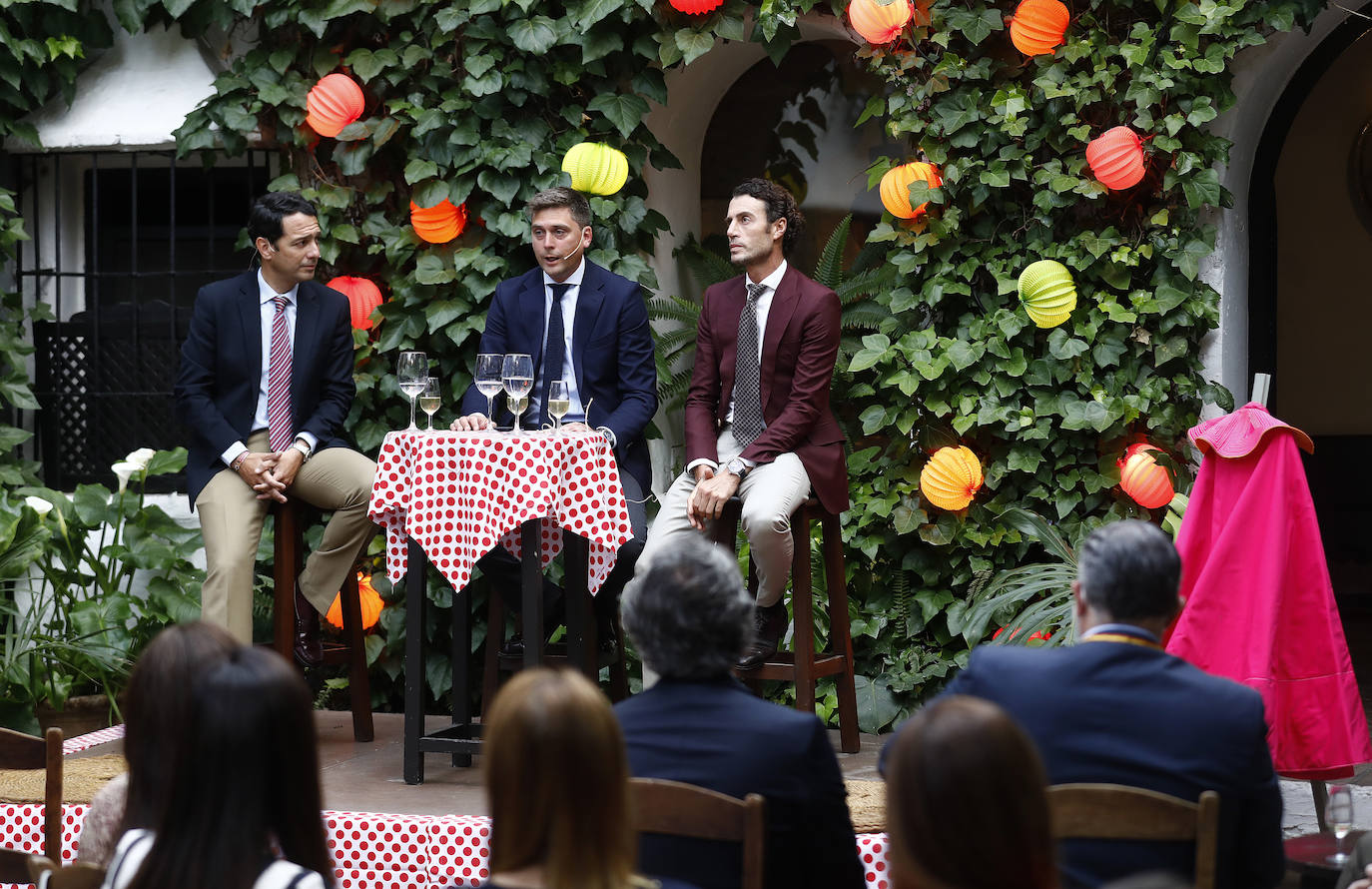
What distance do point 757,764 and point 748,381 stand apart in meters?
2.57

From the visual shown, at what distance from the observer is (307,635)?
4.71 meters

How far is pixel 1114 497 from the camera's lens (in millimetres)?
5098

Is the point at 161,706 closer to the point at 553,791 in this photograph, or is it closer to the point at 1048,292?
the point at 553,791

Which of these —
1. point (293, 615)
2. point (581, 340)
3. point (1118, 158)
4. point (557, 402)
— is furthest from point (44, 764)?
point (1118, 158)

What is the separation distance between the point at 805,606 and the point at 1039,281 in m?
1.46

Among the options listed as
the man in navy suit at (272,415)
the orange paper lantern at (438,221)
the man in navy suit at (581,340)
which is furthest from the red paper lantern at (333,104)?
the man in navy suit at (581,340)

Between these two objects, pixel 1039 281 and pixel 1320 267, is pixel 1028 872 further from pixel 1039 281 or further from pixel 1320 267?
pixel 1320 267

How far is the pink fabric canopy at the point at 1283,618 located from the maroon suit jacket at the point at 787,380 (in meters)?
1.22

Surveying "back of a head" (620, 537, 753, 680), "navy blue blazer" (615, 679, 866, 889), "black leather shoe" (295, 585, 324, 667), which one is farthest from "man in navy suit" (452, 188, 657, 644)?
"navy blue blazer" (615, 679, 866, 889)

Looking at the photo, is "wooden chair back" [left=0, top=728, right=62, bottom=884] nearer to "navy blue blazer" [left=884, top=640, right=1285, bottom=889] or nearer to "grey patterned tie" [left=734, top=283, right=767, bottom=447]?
"navy blue blazer" [left=884, top=640, right=1285, bottom=889]

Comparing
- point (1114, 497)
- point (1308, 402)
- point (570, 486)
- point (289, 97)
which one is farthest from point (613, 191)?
point (1308, 402)

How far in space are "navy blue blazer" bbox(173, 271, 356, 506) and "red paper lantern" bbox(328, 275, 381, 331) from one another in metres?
0.75

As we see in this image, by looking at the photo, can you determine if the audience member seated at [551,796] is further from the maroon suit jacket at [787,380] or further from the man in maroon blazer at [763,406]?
the maroon suit jacket at [787,380]

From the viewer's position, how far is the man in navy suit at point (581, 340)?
4.62m
